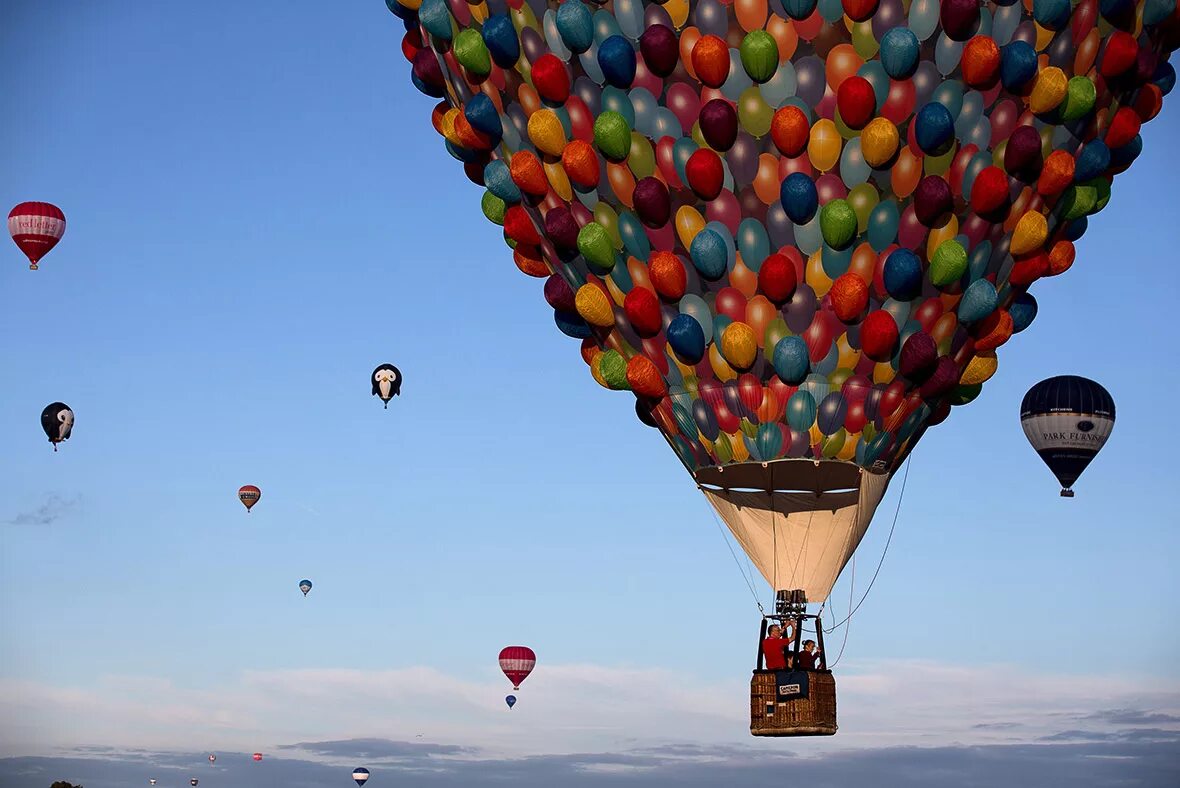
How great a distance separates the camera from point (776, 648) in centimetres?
2286

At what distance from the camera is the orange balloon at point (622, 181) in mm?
22406

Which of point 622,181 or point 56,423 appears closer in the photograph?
point 622,181

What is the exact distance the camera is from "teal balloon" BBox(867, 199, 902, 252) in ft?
72.0

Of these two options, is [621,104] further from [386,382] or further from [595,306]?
[386,382]

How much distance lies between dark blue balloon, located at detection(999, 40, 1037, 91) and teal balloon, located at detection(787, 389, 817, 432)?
3.55m

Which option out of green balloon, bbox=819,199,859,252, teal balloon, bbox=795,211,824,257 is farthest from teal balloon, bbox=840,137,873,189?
teal balloon, bbox=795,211,824,257

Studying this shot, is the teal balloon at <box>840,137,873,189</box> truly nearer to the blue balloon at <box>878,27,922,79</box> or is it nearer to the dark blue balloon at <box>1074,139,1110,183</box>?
the blue balloon at <box>878,27,922,79</box>

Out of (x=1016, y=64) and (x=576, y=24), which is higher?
(x=576, y=24)

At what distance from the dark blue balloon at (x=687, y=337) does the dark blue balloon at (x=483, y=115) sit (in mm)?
2750

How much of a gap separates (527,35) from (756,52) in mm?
2478

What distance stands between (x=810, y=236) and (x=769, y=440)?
2.08 m

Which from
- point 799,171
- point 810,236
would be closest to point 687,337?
point 810,236

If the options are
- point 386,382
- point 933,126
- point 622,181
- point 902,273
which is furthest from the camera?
point 386,382

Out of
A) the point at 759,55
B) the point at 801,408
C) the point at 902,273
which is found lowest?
the point at 801,408
